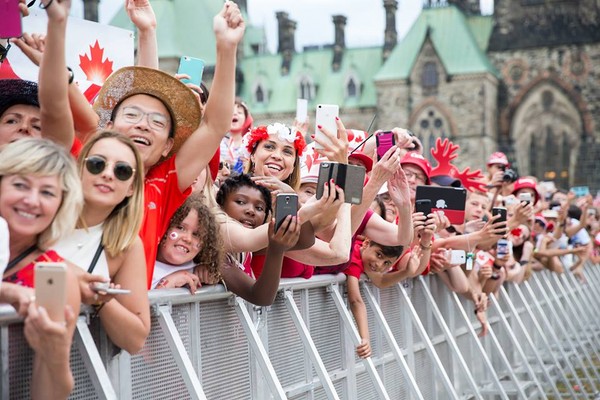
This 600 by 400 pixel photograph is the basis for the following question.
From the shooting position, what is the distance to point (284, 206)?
4.42m

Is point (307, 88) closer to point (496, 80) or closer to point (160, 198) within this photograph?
point (496, 80)

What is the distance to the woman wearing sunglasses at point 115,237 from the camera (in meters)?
3.56

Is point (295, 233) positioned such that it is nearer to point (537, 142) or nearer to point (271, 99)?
point (537, 142)

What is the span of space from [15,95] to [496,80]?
60.1m

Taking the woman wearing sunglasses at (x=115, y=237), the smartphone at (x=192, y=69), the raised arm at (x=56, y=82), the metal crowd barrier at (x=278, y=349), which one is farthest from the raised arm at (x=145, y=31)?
the woman wearing sunglasses at (x=115, y=237)

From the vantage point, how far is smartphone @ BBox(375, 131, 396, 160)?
597 cm

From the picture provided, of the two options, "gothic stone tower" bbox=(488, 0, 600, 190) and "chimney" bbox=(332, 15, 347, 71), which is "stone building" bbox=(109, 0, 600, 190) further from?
"chimney" bbox=(332, 15, 347, 71)

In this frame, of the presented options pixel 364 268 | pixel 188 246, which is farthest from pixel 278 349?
pixel 364 268

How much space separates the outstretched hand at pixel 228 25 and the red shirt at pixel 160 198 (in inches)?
20.2

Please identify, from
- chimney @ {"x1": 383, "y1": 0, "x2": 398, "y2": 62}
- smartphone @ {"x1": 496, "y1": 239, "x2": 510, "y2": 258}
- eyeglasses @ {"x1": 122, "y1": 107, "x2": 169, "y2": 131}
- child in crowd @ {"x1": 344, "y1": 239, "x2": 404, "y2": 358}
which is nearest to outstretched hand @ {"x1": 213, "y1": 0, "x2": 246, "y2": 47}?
eyeglasses @ {"x1": 122, "y1": 107, "x2": 169, "y2": 131}

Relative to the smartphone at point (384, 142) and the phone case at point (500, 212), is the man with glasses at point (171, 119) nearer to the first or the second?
the smartphone at point (384, 142)

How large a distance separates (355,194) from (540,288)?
7601mm

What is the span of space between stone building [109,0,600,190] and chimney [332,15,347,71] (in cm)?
323

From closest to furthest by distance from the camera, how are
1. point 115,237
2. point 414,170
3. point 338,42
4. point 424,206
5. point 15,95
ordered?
point 115,237
point 15,95
point 424,206
point 414,170
point 338,42
